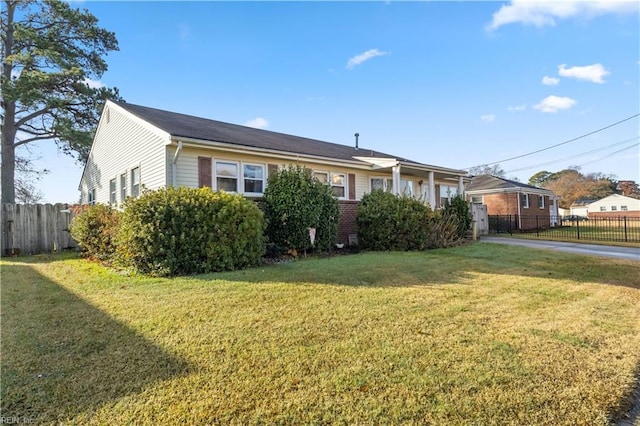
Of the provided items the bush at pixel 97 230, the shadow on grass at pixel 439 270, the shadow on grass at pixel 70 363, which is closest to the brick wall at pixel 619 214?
the shadow on grass at pixel 439 270

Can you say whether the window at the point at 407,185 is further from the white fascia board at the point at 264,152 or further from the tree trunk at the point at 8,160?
the tree trunk at the point at 8,160

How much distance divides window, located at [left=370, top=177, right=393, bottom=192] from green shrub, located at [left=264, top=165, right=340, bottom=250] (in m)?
5.04

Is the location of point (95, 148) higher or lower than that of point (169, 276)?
higher

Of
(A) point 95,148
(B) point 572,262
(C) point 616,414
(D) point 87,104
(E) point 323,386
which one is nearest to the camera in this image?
(C) point 616,414

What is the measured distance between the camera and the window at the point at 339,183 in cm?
1319

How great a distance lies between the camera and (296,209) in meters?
9.57

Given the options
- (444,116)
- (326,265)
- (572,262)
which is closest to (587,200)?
(444,116)

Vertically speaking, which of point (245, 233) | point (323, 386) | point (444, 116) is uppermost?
point (444, 116)

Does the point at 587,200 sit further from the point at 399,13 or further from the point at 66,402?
the point at 66,402

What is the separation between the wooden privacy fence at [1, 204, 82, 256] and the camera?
11.0m

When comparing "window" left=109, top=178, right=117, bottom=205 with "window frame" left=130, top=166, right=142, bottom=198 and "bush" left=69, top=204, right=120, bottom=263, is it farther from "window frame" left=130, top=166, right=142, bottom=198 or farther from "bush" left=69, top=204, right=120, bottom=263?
"bush" left=69, top=204, right=120, bottom=263

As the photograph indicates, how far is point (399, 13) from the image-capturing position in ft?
33.7

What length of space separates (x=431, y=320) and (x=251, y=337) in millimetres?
2116

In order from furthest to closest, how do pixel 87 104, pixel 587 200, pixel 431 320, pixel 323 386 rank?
pixel 587 200 → pixel 87 104 → pixel 431 320 → pixel 323 386
